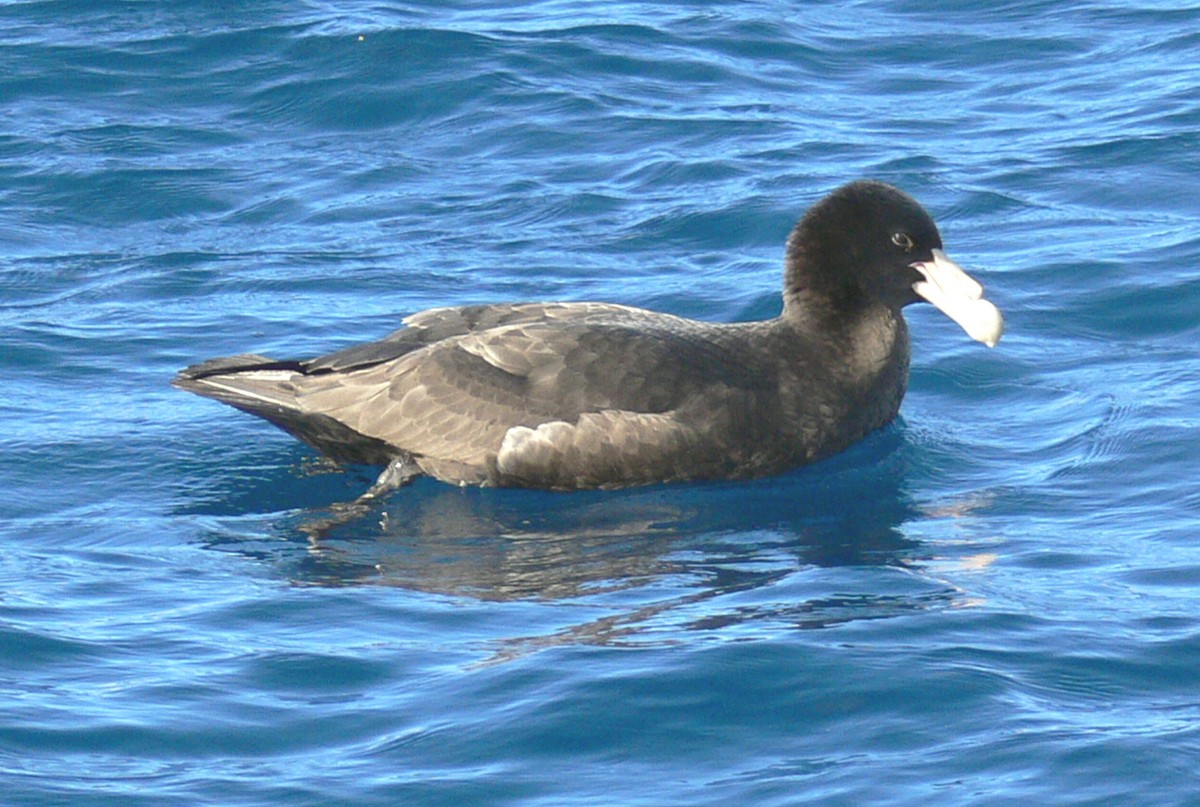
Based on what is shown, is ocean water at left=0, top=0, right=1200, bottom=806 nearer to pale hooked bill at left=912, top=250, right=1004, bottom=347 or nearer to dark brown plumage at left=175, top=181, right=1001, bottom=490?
dark brown plumage at left=175, top=181, right=1001, bottom=490

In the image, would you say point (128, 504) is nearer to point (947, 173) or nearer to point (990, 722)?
point (990, 722)

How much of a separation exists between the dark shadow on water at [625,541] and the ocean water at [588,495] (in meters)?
0.03

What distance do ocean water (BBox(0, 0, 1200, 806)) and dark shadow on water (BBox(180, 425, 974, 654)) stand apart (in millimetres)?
28

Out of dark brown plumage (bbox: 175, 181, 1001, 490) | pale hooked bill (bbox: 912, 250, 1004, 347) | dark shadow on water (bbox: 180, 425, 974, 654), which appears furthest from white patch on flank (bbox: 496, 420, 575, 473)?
pale hooked bill (bbox: 912, 250, 1004, 347)

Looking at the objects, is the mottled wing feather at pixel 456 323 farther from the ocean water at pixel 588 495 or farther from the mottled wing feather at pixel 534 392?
the ocean water at pixel 588 495

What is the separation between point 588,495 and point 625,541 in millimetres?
748

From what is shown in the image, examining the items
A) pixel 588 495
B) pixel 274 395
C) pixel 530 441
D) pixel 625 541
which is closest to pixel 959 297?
pixel 588 495

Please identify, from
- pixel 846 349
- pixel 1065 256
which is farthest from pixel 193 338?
pixel 1065 256

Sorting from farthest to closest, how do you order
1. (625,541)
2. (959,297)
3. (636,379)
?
1. (959,297)
2. (636,379)
3. (625,541)

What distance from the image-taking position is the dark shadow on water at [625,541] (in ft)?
25.0

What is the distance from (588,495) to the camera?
915 centimetres

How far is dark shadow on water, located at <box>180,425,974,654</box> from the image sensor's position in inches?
300

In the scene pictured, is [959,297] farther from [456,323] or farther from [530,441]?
[456,323]

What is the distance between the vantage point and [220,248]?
42.7 ft
